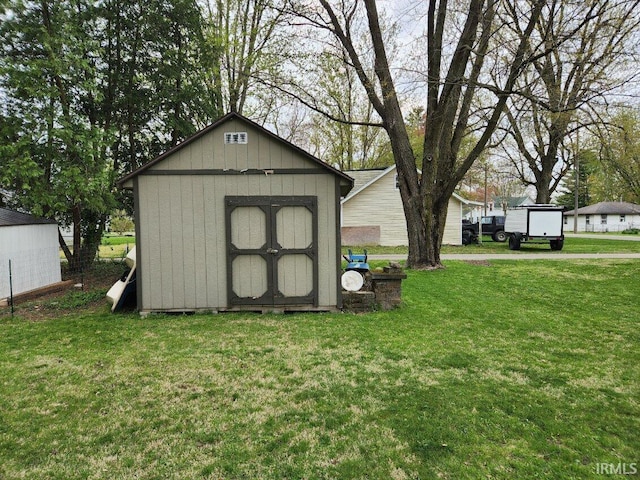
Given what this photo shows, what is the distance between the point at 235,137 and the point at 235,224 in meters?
1.51

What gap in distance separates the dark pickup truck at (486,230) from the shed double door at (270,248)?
16378 millimetres

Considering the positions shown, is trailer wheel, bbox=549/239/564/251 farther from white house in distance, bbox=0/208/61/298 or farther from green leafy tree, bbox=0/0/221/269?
white house in distance, bbox=0/208/61/298

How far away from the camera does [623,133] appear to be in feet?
39.1

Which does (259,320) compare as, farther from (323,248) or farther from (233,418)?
(233,418)

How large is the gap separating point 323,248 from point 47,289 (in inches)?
266

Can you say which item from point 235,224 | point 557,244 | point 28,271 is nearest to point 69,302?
point 28,271

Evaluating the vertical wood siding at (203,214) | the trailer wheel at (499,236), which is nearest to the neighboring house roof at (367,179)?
the trailer wheel at (499,236)

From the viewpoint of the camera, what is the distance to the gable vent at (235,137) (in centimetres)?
673

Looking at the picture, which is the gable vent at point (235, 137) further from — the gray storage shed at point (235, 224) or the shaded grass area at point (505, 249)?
the shaded grass area at point (505, 249)

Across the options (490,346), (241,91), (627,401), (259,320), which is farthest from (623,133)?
(241,91)

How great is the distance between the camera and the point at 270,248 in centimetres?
682
